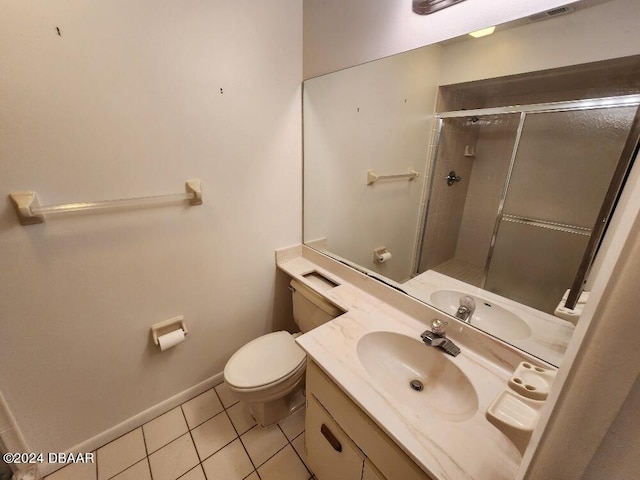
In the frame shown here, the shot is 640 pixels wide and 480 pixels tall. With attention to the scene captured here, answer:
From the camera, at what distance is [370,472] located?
2.62 ft

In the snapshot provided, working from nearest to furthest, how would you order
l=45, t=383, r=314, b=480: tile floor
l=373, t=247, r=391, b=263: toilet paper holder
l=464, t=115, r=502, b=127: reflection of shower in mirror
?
1. l=464, t=115, r=502, b=127: reflection of shower in mirror
2. l=45, t=383, r=314, b=480: tile floor
3. l=373, t=247, r=391, b=263: toilet paper holder

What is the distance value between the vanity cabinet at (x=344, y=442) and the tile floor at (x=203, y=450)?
0.26 metres

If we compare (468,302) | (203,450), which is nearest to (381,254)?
(468,302)

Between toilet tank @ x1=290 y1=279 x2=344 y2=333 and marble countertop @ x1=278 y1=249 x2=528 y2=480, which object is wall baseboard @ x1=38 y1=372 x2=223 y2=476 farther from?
marble countertop @ x1=278 y1=249 x2=528 y2=480

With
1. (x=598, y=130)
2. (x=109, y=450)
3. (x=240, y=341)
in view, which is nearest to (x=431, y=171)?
(x=598, y=130)

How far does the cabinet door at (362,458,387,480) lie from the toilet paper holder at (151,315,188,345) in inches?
42.4

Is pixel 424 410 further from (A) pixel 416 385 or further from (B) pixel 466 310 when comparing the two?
(B) pixel 466 310

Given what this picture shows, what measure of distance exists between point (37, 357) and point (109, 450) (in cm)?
66

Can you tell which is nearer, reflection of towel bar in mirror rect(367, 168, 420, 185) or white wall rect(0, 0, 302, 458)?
white wall rect(0, 0, 302, 458)

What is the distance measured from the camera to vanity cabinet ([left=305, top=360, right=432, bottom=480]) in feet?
2.37

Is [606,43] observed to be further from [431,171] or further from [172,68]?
[172,68]

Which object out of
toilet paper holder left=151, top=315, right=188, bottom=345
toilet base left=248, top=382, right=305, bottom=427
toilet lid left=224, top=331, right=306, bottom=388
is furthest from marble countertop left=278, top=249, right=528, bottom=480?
toilet paper holder left=151, top=315, right=188, bottom=345

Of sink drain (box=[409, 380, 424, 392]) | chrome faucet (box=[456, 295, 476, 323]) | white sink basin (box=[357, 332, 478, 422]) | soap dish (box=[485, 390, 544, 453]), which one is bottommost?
sink drain (box=[409, 380, 424, 392])

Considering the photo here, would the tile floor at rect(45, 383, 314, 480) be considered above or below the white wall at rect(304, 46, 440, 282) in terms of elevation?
below
